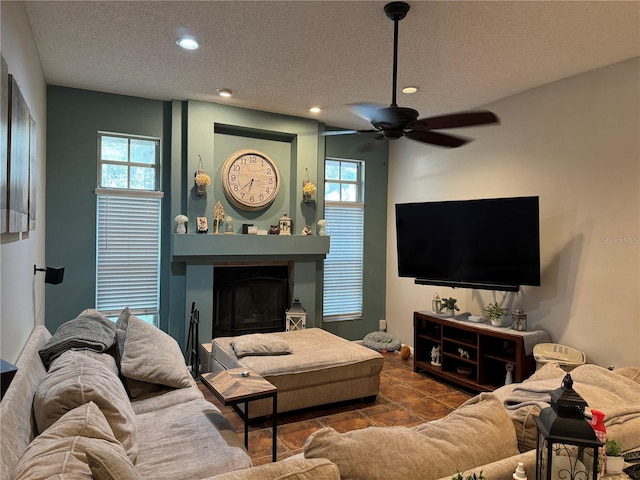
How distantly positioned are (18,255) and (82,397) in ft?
3.65

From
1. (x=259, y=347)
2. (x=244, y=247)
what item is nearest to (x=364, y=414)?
(x=259, y=347)

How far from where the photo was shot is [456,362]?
468cm

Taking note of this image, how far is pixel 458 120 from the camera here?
107 inches

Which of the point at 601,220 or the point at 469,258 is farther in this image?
the point at 469,258

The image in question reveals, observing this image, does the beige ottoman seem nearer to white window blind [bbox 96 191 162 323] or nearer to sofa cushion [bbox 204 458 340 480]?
white window blind [bbox 96 191 162 323]

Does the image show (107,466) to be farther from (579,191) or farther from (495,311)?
(579,191)

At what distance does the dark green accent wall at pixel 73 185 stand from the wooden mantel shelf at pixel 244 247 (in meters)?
0.93

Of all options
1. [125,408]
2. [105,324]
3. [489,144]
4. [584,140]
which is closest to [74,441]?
[125,408]

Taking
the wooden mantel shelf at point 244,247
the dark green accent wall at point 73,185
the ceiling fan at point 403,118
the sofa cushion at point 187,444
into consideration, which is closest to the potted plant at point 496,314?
the wooden mantel shelf at point 244,247

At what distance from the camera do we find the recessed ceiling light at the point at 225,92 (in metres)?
4.33

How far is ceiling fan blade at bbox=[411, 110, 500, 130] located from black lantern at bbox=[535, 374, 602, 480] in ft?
5.97

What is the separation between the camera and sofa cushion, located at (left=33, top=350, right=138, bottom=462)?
5.78 feet

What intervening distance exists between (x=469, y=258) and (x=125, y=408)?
3.34 meters

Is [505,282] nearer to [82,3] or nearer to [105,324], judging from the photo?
[105,324]
